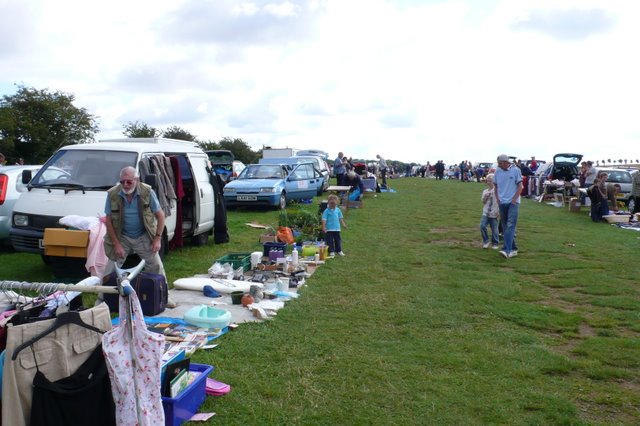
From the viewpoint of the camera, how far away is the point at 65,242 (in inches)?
275

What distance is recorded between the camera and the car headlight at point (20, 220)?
7.79 metres

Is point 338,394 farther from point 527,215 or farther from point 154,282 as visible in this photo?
point 527,215

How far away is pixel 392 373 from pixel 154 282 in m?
3.07

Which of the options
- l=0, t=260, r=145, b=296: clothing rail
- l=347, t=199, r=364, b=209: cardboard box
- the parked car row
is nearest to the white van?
l=0, t=260, r=145, b=296: clothing rail

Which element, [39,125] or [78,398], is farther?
[39,125]

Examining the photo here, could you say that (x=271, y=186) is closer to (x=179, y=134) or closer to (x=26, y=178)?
(x=26, y=178)

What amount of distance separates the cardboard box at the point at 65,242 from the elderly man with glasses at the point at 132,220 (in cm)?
69

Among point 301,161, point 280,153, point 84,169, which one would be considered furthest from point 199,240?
point 280,153

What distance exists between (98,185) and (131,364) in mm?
5623

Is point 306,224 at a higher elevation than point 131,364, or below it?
below

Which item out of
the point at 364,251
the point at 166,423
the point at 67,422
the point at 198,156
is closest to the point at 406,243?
the point at 364,251

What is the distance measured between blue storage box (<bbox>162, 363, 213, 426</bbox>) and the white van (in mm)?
4214

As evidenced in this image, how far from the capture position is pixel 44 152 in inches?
1427

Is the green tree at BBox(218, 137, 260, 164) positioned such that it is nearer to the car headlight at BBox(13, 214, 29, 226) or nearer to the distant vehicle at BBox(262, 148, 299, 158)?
the distant vehicle at BBox(262, 148, 299, 158)
